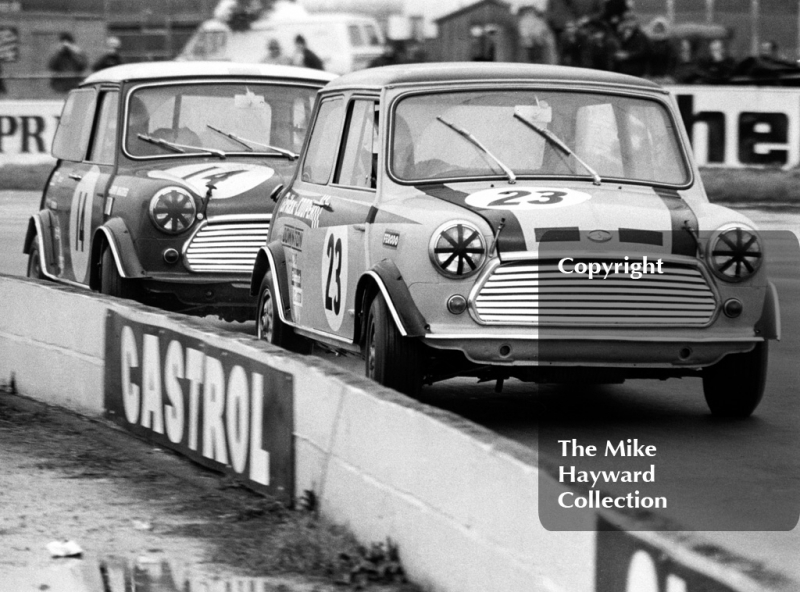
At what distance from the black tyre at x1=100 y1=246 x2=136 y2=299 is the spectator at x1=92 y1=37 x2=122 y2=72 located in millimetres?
14594

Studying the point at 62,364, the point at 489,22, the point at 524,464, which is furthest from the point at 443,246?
the point at 489,22

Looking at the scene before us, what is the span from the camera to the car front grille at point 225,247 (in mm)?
10844

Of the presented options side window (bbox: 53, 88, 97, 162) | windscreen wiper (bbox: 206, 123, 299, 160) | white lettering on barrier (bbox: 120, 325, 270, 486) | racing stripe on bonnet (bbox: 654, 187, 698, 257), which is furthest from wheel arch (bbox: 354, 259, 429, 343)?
side window (bbox: 53, 88, 97, 162)

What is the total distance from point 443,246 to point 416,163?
3.29 ft

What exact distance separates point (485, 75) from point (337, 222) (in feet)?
3.47

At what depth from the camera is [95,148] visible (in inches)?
481

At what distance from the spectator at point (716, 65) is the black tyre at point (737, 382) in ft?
47.5

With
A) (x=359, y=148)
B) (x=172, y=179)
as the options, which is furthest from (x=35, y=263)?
(x=359, y=148)

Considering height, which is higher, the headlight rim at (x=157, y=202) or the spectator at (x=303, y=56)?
the spectator at (x=303, y=56)

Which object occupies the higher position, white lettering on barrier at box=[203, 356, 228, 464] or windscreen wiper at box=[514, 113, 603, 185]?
windscreen wiper at box=[514, 113, 603, 185]

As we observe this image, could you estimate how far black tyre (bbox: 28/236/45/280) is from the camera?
12844 mm

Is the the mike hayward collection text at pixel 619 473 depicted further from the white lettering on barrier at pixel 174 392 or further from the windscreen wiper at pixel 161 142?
the windscreen wiper at pixel 161 142

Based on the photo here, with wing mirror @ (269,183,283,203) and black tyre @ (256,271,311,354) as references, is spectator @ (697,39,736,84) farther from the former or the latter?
black tyre @ (256,271,311,354)

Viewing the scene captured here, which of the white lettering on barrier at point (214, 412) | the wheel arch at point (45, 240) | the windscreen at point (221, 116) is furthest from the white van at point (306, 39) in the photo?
the white lettering on barrier at point (214, 412)
